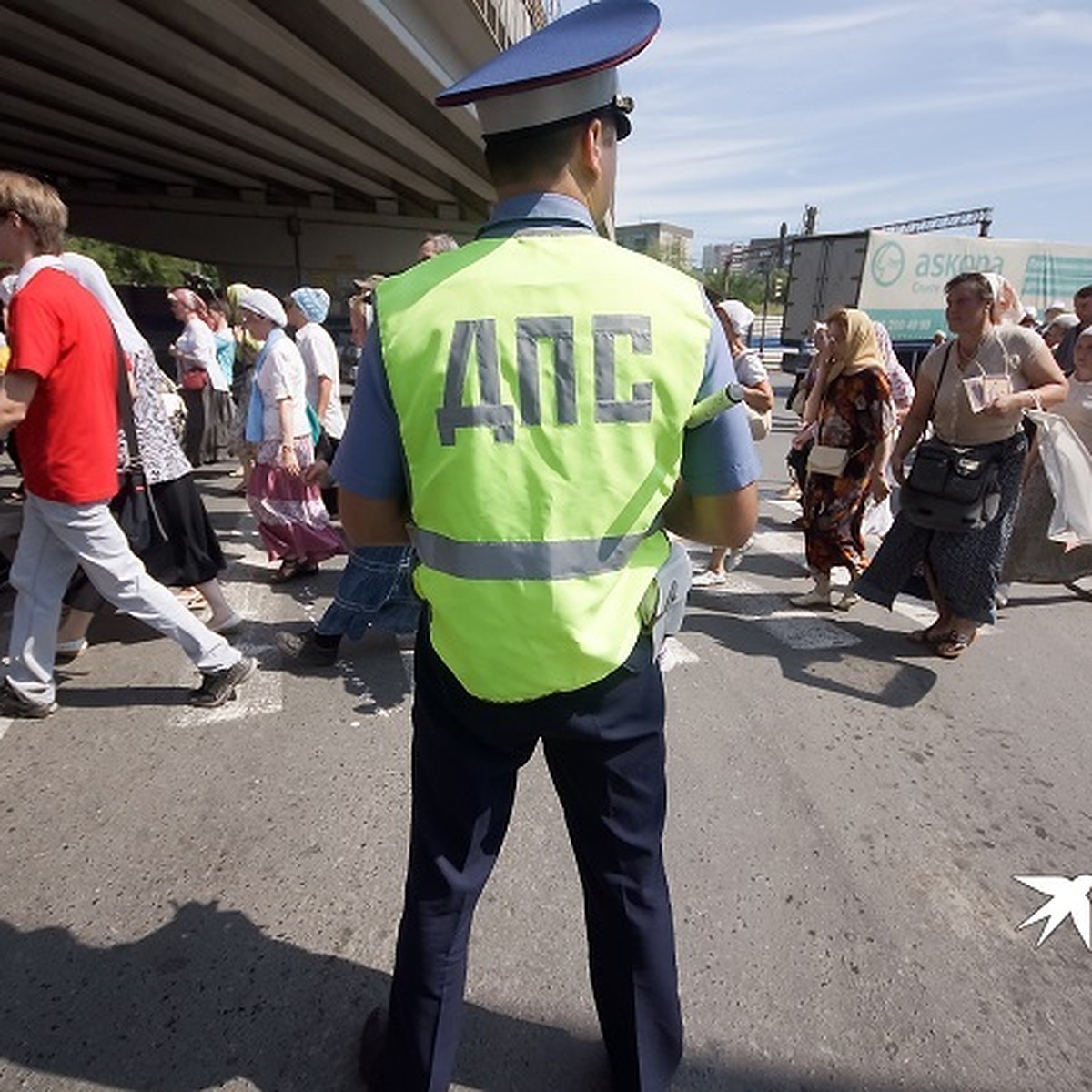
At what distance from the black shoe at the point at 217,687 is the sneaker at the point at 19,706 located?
1.92 feet

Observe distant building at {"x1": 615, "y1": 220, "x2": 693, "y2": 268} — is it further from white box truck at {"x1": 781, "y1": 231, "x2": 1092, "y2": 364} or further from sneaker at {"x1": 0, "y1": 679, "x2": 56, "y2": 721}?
sneaker at {"x1": 0, "y1": 679, "x2": 56, "y2": 721}

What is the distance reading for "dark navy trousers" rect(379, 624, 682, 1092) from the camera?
140 cm

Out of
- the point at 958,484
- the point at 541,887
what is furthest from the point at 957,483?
the point at 541,887

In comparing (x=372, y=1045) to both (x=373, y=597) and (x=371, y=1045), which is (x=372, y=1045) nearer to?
(x=371, y=1045)

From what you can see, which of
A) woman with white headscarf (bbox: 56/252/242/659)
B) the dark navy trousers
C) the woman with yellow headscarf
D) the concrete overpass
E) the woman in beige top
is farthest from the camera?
the concrete overpass

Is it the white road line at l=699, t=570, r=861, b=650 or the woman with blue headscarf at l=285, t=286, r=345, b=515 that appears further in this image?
the woman with blue headscarf at l=285, t=286, r=345, b=515

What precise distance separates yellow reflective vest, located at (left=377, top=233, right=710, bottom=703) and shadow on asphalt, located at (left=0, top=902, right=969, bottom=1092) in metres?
1.14

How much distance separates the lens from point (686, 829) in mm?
2635

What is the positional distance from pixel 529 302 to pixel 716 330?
35cm

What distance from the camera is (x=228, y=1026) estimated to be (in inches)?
72.8

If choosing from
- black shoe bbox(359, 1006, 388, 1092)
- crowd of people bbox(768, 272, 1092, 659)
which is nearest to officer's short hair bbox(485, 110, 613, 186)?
black shoe bbox(359, 1006, 388, 1092)

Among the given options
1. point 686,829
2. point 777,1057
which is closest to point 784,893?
point 686,829

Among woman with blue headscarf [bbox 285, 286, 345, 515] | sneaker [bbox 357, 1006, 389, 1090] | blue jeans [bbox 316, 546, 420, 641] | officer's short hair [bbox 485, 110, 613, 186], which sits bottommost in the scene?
sneaker [bbox 357, 1006, 389, 1090]

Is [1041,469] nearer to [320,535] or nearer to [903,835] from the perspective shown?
[903,835]
